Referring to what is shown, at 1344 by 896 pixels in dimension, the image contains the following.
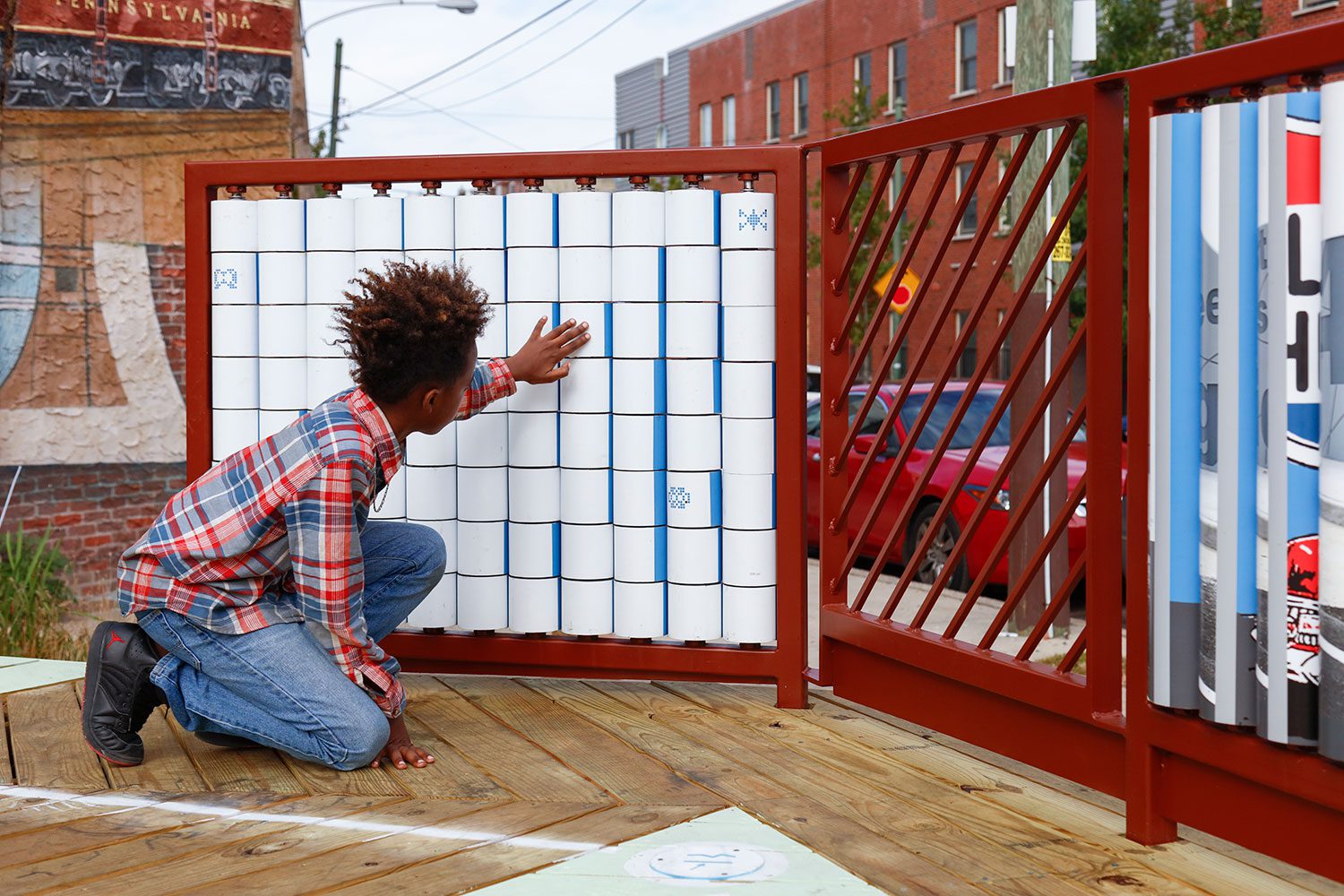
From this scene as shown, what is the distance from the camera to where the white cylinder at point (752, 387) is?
13.0 ft

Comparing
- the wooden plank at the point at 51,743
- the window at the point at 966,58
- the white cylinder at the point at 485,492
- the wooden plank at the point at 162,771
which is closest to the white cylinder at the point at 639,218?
the white cylinder at the point at 485,492

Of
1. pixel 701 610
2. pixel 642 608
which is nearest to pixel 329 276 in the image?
pixel 642 608

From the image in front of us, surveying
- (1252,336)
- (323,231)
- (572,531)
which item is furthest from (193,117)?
(1252,336)

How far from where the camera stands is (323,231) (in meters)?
4.27

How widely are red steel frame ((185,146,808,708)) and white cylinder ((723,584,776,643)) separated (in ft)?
0.10

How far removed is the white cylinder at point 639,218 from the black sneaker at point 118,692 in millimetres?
1649

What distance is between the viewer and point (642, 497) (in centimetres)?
404

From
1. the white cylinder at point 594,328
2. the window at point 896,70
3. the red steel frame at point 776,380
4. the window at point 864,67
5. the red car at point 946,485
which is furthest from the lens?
the window at point 864,67

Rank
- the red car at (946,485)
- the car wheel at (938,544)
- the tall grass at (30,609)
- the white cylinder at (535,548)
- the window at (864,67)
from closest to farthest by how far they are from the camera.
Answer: the white cylinder at (535,548)
the tall grass at (30,609)
the red car at (946,485)
the car wheel at (938,544)
the window at (864,67)

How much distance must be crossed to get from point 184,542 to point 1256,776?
2.41 metres

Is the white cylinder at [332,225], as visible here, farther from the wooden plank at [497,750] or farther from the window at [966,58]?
the window at [966,58]

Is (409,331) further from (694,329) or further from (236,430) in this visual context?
(236,430)

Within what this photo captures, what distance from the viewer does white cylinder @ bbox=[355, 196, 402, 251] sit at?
421 cm

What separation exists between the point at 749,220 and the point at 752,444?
618 millimetres
